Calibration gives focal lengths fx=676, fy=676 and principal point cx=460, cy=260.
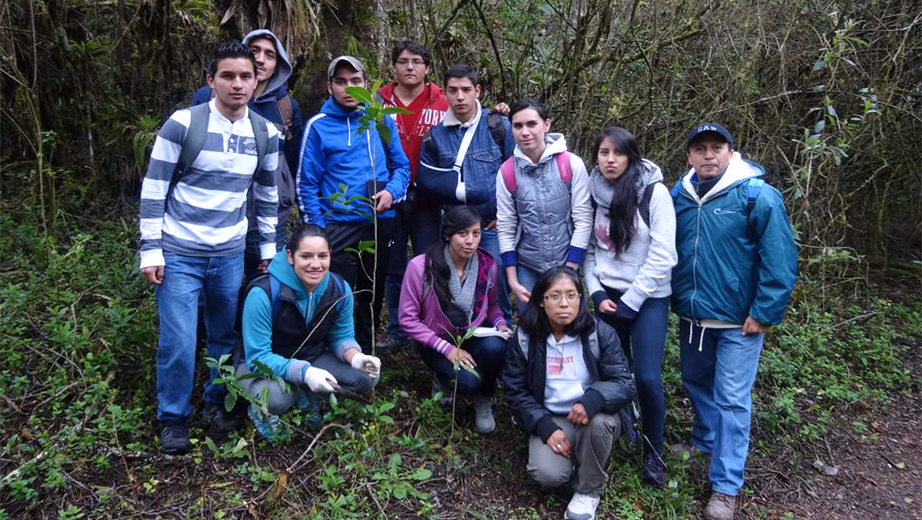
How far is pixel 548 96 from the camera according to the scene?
6375 mm

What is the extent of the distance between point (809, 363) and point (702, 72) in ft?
9.52

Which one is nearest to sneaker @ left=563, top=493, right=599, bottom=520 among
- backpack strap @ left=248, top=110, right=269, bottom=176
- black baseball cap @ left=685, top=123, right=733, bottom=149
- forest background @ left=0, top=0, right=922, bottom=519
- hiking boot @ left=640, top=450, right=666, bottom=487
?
forest background @ left=0, top=0, right=922, bottom=519

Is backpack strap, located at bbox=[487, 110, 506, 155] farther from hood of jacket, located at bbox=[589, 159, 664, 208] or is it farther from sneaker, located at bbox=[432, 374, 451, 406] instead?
sneaker, located at bbox=[432, 374, 451, 406]

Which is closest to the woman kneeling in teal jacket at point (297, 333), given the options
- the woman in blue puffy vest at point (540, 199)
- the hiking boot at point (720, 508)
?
the woman in blue puffy vest at point (540, 199)

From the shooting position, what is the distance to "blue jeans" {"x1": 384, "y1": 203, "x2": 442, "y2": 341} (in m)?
4.45

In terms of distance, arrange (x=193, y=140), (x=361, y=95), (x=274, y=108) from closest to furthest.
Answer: (x=361, y=95) < (x=193, y=140) < (x=274, y=108)

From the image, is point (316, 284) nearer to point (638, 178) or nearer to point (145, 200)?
point (145, 200)

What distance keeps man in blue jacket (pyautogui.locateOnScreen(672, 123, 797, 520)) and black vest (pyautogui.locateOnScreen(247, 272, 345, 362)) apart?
186 centimetres

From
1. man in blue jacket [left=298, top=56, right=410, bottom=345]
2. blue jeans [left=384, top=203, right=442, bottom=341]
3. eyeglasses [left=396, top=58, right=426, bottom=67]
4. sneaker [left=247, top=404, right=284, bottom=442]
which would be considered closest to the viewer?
sneaker [left=247, top=404, right=284, bottom=442]

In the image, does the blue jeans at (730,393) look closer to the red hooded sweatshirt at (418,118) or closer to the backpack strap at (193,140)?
the red hooded sweatshirt at (418,118)

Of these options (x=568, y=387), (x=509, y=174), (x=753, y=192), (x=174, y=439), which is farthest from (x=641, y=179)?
(x=174, y=439)

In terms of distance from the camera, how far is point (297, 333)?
139 inches

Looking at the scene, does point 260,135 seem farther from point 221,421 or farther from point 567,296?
point 567,296

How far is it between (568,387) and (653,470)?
699mm
